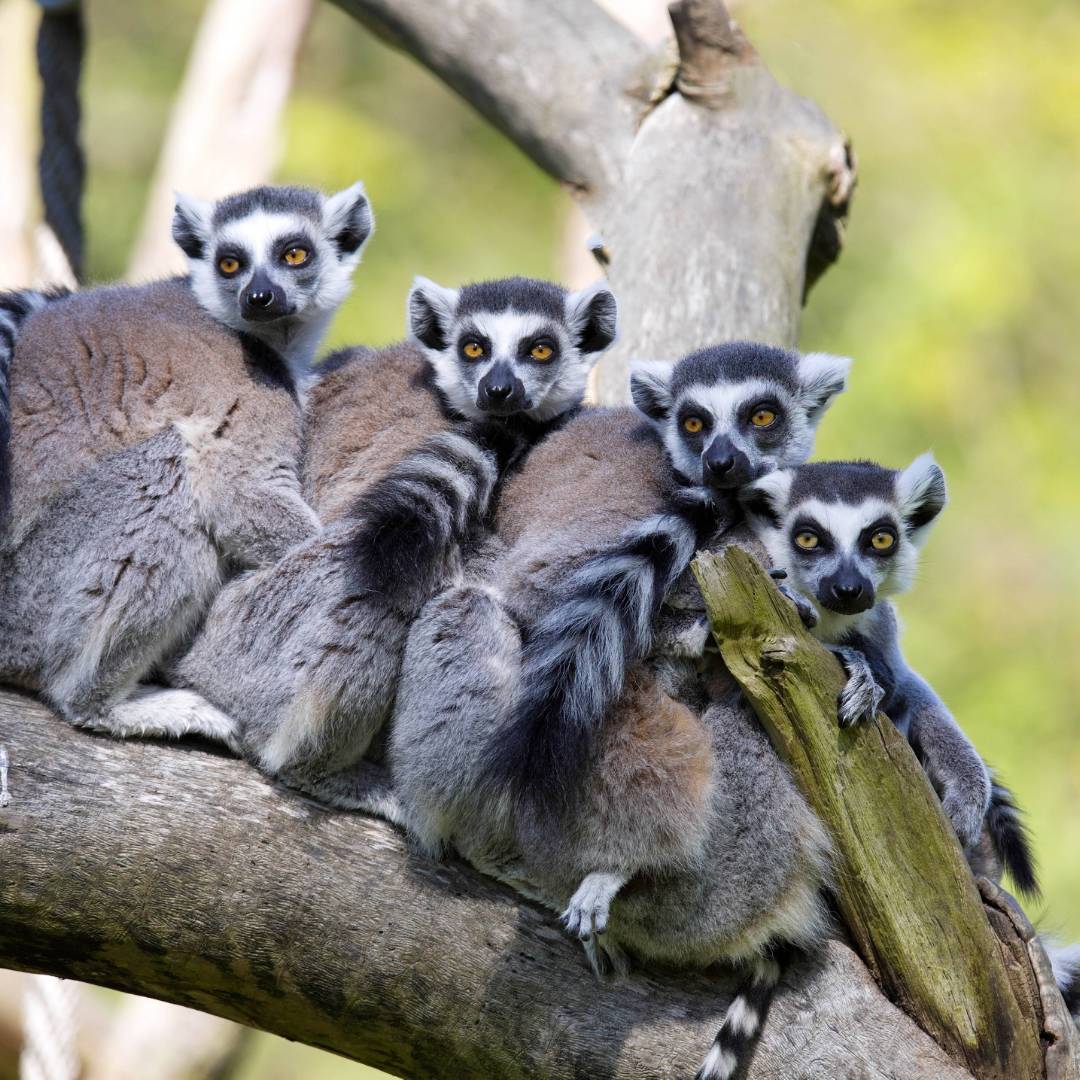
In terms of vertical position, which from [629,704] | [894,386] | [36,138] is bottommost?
[629,704]

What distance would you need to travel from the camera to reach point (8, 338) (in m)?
3.44

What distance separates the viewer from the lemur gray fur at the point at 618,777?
2.91 m

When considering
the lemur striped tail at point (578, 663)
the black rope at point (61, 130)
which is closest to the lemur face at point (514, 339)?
the lemur striped tail at point (578, 663)

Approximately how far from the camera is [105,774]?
10.1ft

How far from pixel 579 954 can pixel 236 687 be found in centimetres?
102

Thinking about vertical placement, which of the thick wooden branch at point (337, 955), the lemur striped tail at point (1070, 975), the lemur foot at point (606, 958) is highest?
the lemur striped tail at point (1070, 975)

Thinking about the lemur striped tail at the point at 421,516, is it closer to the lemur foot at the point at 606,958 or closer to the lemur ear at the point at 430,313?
the lemur ear at the point at 430,313

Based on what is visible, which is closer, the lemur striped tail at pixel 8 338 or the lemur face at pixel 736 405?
the lemur striped tail at pixel 8 338

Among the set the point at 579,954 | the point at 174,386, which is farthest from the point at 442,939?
Result: the point at 174,386

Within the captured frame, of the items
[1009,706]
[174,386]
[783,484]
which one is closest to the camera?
[783,484]

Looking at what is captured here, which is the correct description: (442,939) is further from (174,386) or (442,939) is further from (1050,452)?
(1050,452)

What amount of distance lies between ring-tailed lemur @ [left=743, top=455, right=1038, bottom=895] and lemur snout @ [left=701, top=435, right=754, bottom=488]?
42 mm

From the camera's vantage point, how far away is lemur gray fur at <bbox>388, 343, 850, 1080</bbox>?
2.91 meters

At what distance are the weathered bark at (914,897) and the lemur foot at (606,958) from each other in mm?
515
